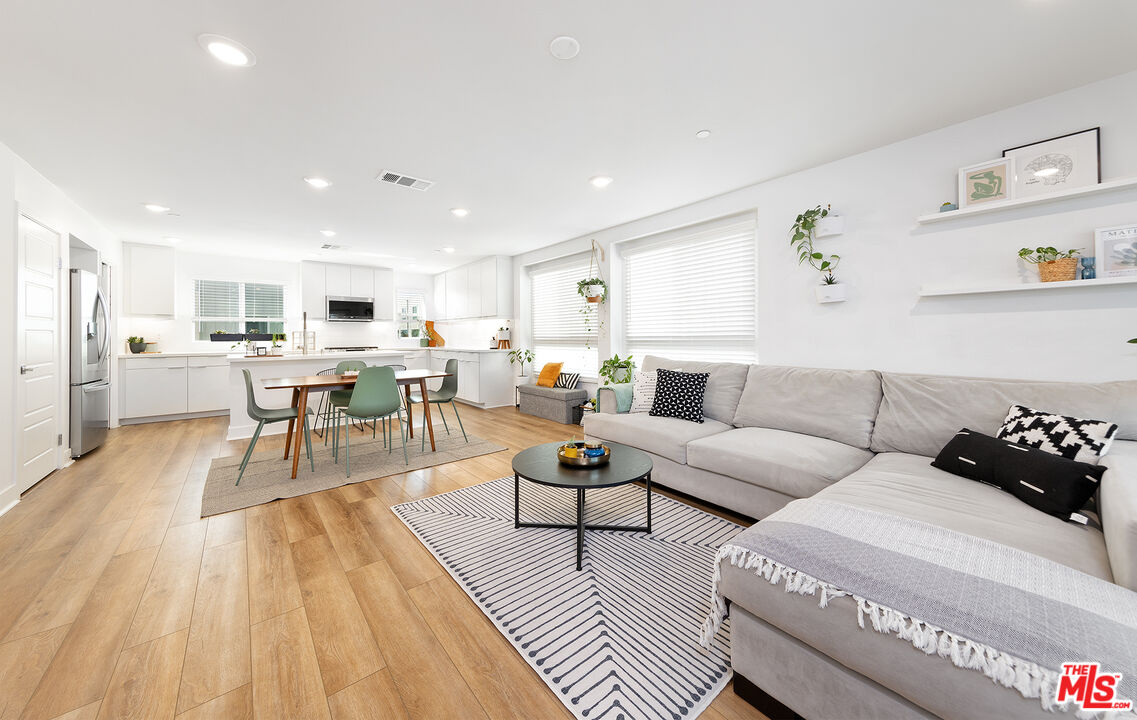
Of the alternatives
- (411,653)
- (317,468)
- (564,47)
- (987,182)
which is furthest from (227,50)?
(987,182)

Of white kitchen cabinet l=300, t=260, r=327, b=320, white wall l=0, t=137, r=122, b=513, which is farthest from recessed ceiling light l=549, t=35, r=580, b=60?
white kitchen cabinet l=300, t=260, r=327, b=320

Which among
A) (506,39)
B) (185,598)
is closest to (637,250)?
(506,39)

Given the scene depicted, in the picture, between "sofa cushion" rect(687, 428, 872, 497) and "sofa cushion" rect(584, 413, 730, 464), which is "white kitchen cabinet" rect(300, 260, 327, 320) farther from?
"sofa cushion" rect(687, 428, 872, 497)

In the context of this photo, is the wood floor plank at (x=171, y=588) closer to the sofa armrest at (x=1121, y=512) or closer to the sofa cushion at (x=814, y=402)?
the sofa armrest at (x=1121, y=512)

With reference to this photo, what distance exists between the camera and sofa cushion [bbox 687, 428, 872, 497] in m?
2.15

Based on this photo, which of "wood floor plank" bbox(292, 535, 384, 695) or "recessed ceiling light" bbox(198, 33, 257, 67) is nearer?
"wood floor plank" bbox(292, 535, 384, 695)

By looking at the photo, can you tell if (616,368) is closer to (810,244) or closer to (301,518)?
(810,244)

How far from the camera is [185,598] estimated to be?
1802 mm

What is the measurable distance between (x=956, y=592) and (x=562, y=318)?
520 centimetres

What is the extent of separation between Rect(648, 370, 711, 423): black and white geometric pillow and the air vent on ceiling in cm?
262

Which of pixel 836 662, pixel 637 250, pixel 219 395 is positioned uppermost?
pixel 637 250

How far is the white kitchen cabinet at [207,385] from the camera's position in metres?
5.68

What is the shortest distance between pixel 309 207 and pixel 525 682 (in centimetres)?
449

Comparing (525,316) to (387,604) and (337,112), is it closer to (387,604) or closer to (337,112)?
(337,112)
